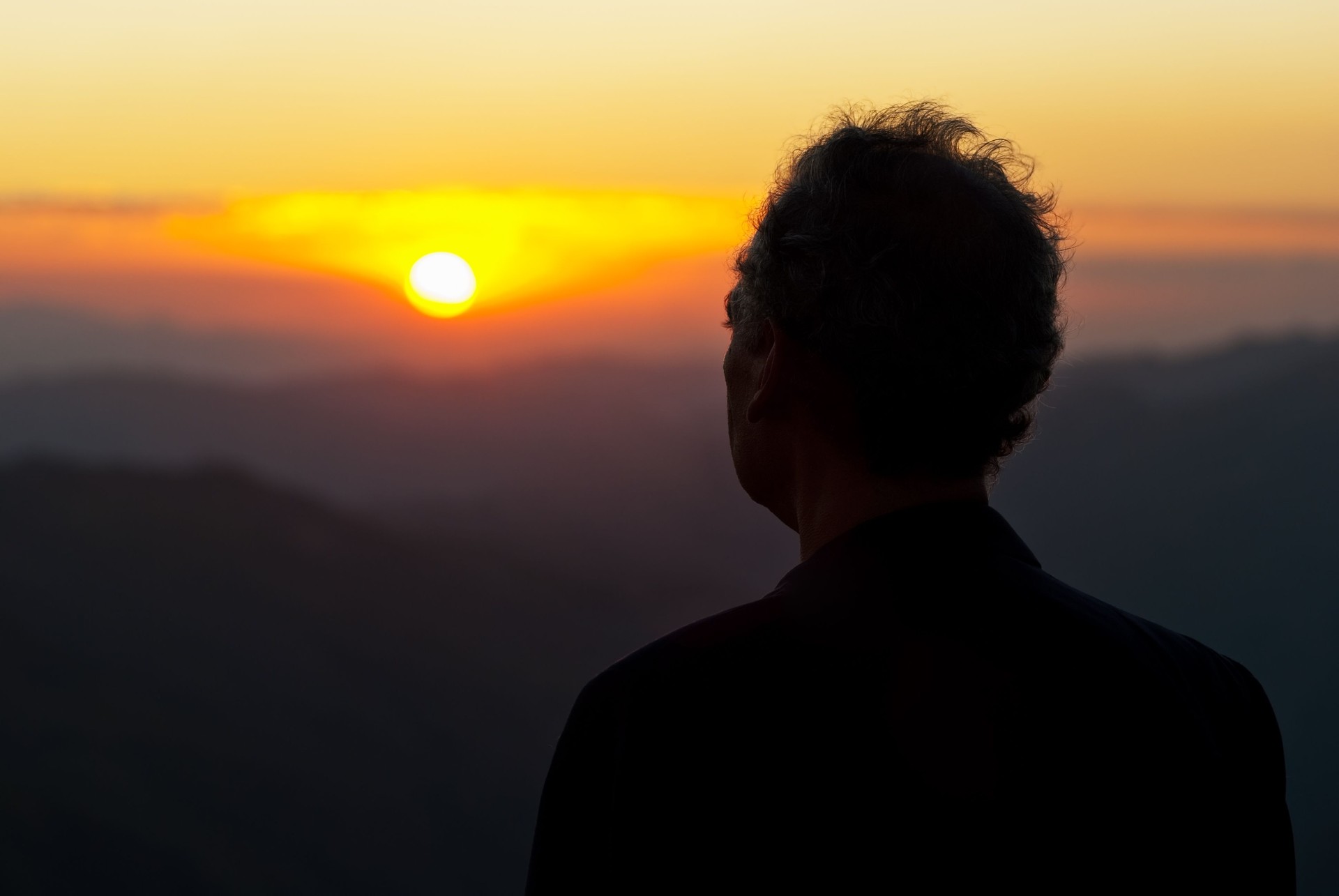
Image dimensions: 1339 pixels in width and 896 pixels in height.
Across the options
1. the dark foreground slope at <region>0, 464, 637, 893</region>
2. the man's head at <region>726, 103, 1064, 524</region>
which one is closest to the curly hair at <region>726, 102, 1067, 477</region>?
the man's head at <region>726, 103, 1064, 524</region>

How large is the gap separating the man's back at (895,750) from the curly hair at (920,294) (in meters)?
0.16

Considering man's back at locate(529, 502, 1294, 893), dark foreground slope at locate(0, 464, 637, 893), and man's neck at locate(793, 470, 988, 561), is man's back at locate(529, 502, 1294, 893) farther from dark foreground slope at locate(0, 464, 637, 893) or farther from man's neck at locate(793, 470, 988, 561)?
dark foreground slope at locate(0, 464, 637, 893)

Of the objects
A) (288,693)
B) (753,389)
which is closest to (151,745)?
(288,693)

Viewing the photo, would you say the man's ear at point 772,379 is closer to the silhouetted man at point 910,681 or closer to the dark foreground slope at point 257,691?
the silhouetted man at point 910,681

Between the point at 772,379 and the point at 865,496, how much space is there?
188 mm

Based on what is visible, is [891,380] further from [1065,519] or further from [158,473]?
[158,473]

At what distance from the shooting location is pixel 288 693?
261ft

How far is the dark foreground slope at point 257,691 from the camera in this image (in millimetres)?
67438

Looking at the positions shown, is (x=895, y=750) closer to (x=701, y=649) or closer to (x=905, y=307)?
(x=701, y=649)

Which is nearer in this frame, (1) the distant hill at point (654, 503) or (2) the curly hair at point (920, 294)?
(2) the curly hair at point (920, 294)

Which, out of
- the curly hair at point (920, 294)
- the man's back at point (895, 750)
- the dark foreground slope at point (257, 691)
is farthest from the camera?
the dark foreground slope at point (257, 691)

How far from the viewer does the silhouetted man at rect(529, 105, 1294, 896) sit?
1104mm

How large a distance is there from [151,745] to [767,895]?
85720mm

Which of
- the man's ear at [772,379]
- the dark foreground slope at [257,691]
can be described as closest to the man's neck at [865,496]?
the man's ear at [772,379]
